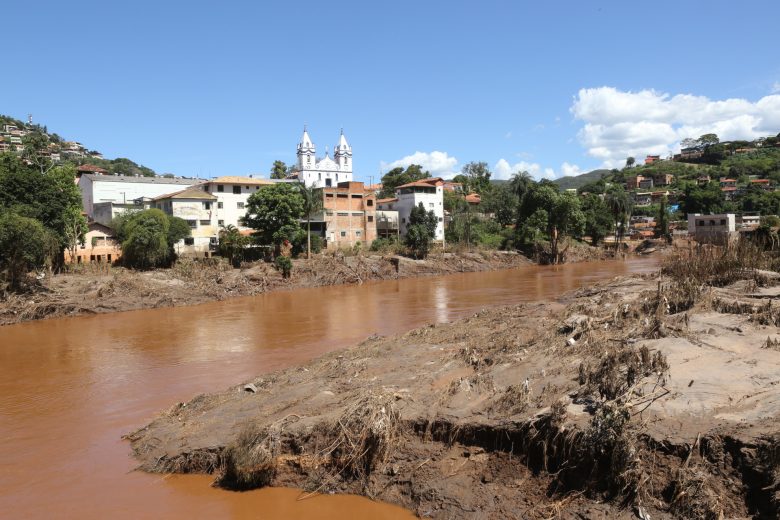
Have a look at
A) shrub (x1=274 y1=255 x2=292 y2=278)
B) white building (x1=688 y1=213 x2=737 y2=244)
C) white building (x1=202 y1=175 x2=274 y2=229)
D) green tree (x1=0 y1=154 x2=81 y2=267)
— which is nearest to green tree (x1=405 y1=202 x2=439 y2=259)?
shrub (x1=274 y1=255 x2=292 y2=278)

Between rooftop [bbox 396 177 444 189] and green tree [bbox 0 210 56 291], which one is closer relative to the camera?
green tree [bbox 0 210 56 291]

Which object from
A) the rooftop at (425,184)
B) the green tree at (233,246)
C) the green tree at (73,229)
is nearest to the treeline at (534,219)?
the rooftop at (425,184)

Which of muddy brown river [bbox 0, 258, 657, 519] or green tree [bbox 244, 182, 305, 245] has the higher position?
green tree [bbox 244, 182, 305, 245]

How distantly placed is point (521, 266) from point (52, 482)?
53032mm

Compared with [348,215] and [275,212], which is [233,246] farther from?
[348,215]

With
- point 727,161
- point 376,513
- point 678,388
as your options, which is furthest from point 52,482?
point 727,161

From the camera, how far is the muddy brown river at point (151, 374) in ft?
29.3

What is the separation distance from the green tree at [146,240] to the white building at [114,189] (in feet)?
47.2

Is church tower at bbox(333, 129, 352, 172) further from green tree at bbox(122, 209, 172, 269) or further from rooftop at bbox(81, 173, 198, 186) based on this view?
green tree at bbox(122, 209, 172, 269)

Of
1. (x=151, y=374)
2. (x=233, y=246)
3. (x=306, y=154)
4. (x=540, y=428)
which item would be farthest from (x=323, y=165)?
(x=540, y=428)

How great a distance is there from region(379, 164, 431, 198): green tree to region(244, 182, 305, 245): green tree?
42768mm

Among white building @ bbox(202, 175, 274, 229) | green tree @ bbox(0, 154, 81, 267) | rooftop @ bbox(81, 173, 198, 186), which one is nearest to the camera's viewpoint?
green tree @ bbox(0, 154, 81, 267)

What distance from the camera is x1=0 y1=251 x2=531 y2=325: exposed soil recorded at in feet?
103

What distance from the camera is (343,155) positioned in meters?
97.8
